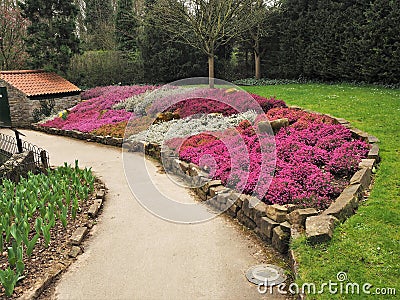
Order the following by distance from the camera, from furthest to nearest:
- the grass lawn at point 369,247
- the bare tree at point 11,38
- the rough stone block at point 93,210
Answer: the bare tree at point 11,38 < the rough stone block at point 93,210 < the grass lawn at point 369,247

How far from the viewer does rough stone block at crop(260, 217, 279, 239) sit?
4.88 m

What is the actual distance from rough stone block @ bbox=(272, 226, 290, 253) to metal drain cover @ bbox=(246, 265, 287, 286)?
0.33 metres

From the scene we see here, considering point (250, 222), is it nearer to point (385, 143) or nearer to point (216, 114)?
point (385, 143)

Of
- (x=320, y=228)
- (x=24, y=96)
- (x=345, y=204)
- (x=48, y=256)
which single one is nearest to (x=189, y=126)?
(x=345, y=204)

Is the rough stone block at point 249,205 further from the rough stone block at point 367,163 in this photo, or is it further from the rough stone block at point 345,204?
the rough stone block at point 367,163

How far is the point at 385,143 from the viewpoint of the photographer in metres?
7.11

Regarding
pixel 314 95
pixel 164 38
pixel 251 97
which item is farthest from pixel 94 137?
pixel 164 38

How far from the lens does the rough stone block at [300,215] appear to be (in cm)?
470

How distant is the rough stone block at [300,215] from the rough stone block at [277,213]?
105 mm

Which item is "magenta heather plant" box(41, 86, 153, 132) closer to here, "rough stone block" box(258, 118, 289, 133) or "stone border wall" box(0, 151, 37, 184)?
"stone border wall" box(0, 151, 37, 184)

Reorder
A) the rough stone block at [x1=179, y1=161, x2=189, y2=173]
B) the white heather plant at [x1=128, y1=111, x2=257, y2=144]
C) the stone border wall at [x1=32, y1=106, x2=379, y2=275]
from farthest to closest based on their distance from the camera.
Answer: the white heather plant at [x1=128, y1=111, x2=257, y2=144] < the rough stone block at [x1=179, y1=161, x2=189, y2=173] < the stone border wall at [x1=32, y1=106, x2=379, y2=275]

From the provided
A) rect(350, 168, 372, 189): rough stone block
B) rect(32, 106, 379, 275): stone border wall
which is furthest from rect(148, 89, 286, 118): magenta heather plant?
rect(350, 168, 372, 189): rough stone block

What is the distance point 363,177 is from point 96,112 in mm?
11331

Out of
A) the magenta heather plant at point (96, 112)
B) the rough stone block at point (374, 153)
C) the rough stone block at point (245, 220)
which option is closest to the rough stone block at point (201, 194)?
the rough stone block at point (245, 220)
